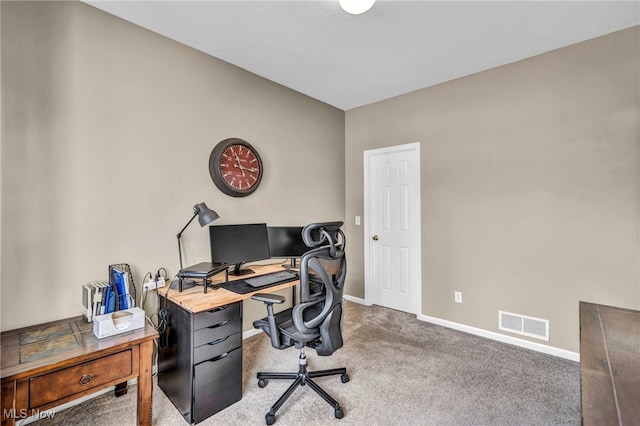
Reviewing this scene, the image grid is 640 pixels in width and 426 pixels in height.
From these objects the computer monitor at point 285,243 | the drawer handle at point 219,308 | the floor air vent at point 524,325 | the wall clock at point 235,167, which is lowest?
the floor air vent at point 524,325

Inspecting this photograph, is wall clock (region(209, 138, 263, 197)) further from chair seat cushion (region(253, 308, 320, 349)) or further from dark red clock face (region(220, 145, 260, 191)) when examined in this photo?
chair seat cushion (region(253, 308, 320, 349))

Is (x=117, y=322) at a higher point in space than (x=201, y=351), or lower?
higher

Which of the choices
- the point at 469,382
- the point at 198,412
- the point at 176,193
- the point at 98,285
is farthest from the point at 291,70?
the point at 469,382

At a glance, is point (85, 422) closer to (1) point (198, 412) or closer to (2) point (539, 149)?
(1) point (198, 412)

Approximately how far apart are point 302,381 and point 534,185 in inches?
102

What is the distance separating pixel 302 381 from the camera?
203 cm

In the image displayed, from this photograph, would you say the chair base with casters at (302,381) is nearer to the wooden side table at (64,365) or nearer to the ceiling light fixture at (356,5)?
the wooden side table at (64,365)

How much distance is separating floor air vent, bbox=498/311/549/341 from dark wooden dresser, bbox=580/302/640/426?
1.17 meters

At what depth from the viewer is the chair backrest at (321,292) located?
178cm

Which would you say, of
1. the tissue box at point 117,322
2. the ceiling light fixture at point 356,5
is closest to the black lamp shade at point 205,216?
the tissue box at point 117,322

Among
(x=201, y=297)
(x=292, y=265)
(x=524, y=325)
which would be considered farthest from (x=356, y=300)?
(x=201, y=297)

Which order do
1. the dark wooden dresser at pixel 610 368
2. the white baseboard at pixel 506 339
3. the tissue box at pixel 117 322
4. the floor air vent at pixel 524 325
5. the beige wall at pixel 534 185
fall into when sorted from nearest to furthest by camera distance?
1. the dark wooden dresser at pixel 610 368
2. the tissue box at pixel 117 322
3. the beige wall at pixel 534 185
4. the white baseboard at pixel 506 339
5. the floor air vent at pixel 524 325

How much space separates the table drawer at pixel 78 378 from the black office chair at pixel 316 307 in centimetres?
76

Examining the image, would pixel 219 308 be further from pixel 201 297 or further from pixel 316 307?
pixel 316 307
